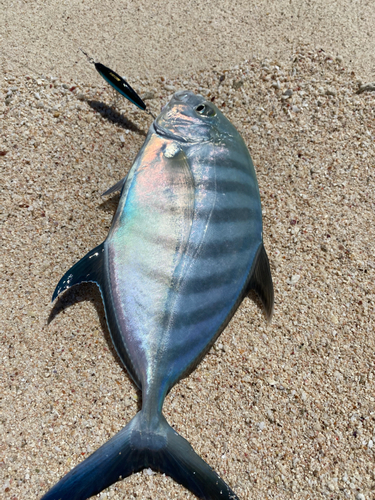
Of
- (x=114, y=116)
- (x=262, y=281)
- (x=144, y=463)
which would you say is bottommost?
(x=144, y=463)

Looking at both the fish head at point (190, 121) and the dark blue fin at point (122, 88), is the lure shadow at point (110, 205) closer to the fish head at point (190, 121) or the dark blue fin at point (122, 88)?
the fish head at point (190, 121)

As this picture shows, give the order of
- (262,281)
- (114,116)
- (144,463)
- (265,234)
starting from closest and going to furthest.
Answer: (144,463), (262,281), (265,234), (114,116)

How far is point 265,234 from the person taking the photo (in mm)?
Answer: 1605

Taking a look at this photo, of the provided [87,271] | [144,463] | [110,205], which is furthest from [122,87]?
[144,463]

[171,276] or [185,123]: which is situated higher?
[185,123]

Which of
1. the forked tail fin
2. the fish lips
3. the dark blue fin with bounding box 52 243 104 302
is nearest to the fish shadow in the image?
the dark blue fin with bounding box 52 243 104 302

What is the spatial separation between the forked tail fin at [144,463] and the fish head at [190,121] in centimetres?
115

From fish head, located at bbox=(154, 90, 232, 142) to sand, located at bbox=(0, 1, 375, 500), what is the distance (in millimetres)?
305

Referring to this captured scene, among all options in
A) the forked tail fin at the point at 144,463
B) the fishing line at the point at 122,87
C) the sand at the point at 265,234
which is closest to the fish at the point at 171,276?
the forked tail fin at the point at 144,463

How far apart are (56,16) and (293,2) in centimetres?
155

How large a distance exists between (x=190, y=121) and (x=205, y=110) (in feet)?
0.37

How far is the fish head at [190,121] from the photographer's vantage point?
1.47 metres

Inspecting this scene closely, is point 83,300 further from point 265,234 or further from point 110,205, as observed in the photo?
point 265,234

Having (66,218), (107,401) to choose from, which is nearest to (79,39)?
(66,218)
